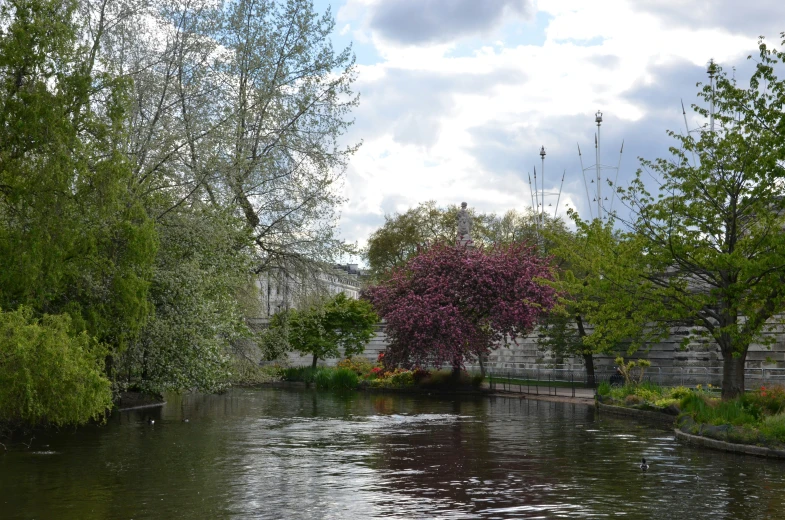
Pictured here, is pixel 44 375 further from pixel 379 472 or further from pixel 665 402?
pixel 665 402

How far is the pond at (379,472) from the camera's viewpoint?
1429 cm

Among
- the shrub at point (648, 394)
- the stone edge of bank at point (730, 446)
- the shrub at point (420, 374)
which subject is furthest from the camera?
the shrub at point (420, 374)

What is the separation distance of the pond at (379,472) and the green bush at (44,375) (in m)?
1.10

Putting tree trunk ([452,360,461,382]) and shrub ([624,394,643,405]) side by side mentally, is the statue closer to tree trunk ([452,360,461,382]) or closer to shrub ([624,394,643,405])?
tree trunk ([452,360,461,382])

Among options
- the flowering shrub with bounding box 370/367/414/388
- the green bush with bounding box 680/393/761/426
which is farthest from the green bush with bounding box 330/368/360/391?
the green bush with bounding box 680/393/761/426

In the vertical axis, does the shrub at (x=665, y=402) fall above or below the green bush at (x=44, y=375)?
below

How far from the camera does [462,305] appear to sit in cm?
4712

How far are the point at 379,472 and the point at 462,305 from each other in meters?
29.0

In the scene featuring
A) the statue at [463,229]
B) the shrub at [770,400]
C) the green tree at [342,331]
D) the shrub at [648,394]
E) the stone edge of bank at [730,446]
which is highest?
the statue at [463,229]

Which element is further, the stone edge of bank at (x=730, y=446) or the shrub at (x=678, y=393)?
the shrub at (x=678, y=393)

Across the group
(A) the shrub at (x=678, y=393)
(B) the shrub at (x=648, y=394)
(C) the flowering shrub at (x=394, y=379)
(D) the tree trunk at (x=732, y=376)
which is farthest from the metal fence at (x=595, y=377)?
(D) the tree trunk at (x=732, y=376)

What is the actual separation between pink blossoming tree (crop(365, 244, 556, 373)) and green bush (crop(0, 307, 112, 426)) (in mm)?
25080

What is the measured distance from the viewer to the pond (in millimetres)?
14289

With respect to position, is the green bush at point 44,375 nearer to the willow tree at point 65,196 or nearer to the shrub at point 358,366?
the willow tree at point 65,196
